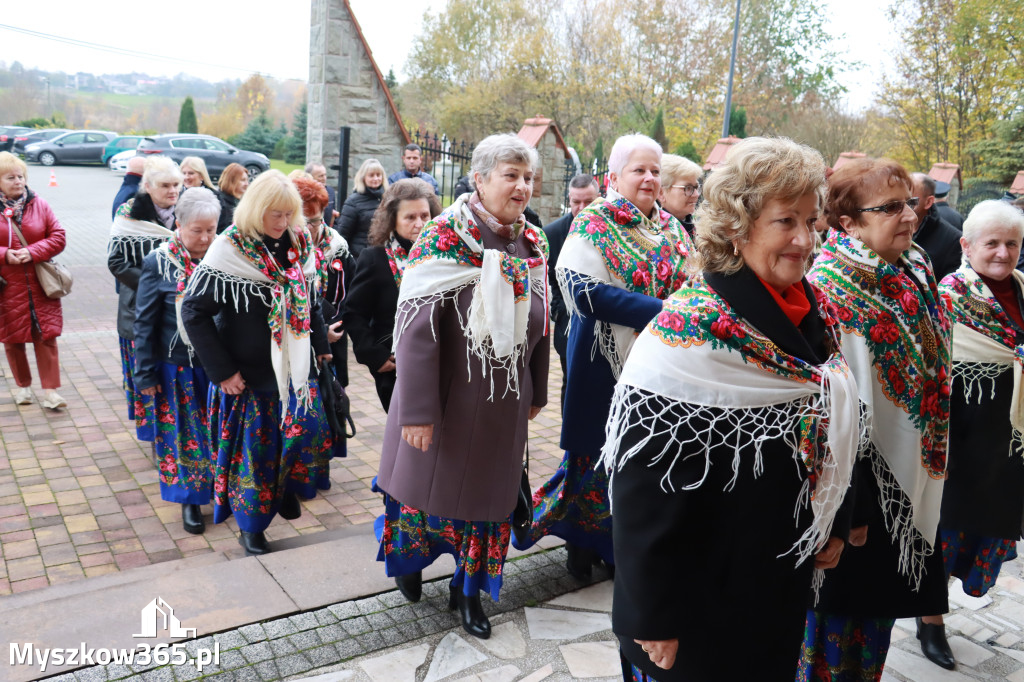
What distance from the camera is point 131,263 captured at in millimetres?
5594

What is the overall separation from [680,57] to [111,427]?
1381 inches

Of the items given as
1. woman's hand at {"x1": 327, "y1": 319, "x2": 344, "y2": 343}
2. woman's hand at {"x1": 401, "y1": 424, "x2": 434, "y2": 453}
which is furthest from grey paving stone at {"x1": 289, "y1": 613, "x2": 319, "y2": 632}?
woman's hand at {"x1": 327, "y1": 319, "x2": 344, "y2": 343}

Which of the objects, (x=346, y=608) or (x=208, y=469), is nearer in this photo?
(x=346, y=608)

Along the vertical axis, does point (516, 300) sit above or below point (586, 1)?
below

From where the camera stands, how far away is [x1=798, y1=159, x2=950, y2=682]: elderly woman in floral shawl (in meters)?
2.69

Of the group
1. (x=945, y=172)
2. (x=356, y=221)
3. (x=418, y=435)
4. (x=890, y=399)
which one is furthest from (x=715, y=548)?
(x=945, y=172)

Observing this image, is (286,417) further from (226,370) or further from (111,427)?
(111,427)

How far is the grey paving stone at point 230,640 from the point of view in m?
3.26

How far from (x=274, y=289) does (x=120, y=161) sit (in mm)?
29265

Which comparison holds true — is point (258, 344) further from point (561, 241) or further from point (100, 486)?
point (561, 241)

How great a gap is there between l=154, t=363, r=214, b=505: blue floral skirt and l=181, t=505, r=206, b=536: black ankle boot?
0.12ft

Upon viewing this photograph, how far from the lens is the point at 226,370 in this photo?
4.00 m

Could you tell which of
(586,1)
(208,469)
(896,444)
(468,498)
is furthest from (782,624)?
(586,1)

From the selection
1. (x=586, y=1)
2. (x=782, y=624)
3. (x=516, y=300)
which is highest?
(x=586, y=1)
